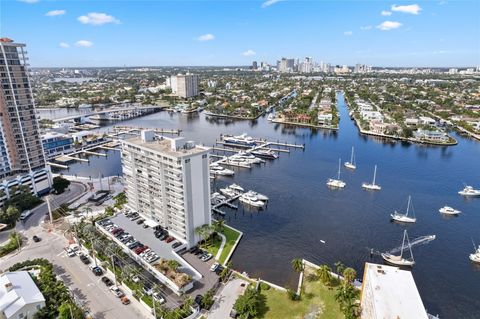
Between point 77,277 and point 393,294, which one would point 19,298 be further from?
point 393,294

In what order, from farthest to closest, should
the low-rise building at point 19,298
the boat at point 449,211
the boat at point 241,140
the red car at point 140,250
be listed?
the boat at point 241,140 < the boat at point 449,211 < the red car at point 140,250 < the low-rise building at point 19,298

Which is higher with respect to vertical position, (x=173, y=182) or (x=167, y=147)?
(x=167, y=147)

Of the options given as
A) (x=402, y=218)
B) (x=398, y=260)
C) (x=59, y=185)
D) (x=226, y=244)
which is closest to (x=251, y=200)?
(x=226, y=244)

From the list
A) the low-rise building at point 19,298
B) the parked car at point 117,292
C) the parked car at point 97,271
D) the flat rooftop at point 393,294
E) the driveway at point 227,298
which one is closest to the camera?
the flat rooftop at point 393,294

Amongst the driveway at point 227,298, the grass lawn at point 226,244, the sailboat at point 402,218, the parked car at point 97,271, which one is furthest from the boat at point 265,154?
the parked car at point 97,271

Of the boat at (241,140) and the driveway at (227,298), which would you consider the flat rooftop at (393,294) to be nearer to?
the driveway at (227,298)

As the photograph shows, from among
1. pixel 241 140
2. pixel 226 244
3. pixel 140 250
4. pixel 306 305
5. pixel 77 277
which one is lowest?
pixel 226 244

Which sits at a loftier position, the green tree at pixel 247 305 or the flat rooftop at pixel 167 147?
the flat rooftop at pixel 167 147

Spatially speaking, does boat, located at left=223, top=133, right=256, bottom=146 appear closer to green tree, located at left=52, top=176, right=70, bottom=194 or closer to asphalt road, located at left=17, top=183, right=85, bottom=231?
asphalt road, located at left=17, top=183, right=85, bottom=231
